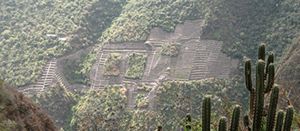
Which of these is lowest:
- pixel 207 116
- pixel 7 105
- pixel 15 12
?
pixel 15 12

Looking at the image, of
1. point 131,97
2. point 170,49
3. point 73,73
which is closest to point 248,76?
point 131,97

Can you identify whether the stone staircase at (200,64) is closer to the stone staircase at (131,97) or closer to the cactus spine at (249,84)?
the stone staircase at (131,97)

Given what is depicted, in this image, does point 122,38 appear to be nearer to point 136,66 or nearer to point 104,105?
point 136,66

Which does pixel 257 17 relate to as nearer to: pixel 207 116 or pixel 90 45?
pixel 90 45

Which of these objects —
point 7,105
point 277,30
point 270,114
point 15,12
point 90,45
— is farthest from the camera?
point 15,12

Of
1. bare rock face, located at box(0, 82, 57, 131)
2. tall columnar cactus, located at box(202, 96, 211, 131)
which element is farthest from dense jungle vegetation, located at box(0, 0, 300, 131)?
tall columnar cactus, located at box(202, 96, 211, 131)

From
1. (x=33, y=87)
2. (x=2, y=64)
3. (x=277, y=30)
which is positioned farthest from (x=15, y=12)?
(x=277, y=30)

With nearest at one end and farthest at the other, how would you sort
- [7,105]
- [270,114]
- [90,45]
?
[270,114] < [7,105] < [90,45]
